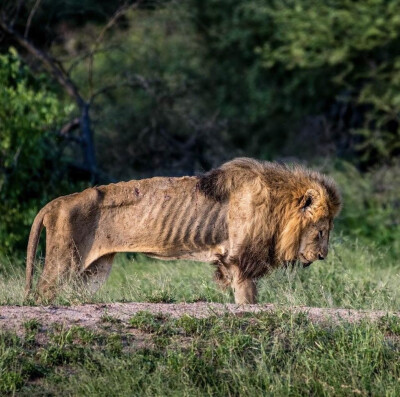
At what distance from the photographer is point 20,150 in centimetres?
1084

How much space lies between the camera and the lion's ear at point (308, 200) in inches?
292

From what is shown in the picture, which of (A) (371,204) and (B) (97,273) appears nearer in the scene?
(B) (97,273)

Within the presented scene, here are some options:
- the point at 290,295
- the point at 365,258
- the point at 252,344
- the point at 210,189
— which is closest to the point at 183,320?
the point at 252,344

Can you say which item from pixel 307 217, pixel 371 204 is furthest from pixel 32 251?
pixel 371 204

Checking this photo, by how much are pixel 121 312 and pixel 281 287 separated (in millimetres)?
1507

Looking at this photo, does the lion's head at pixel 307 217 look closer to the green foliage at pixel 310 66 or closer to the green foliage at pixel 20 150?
the green foliage at pixel 20 150

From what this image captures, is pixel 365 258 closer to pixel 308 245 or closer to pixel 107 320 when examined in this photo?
pixel 308 245

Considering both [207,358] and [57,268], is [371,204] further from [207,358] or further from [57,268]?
[207,358]

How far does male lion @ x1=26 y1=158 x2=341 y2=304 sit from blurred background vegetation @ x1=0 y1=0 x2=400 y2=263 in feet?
13.6

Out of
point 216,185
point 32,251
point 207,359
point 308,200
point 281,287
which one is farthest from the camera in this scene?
point 308,200

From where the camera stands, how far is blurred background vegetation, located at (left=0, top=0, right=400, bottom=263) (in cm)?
1323

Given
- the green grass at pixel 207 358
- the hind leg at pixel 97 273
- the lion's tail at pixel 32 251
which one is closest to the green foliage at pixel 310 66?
the hind leg at pixel 97 273

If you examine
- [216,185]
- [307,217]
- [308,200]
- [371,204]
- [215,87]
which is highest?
[216,185]

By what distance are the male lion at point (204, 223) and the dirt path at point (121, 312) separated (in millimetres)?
943
